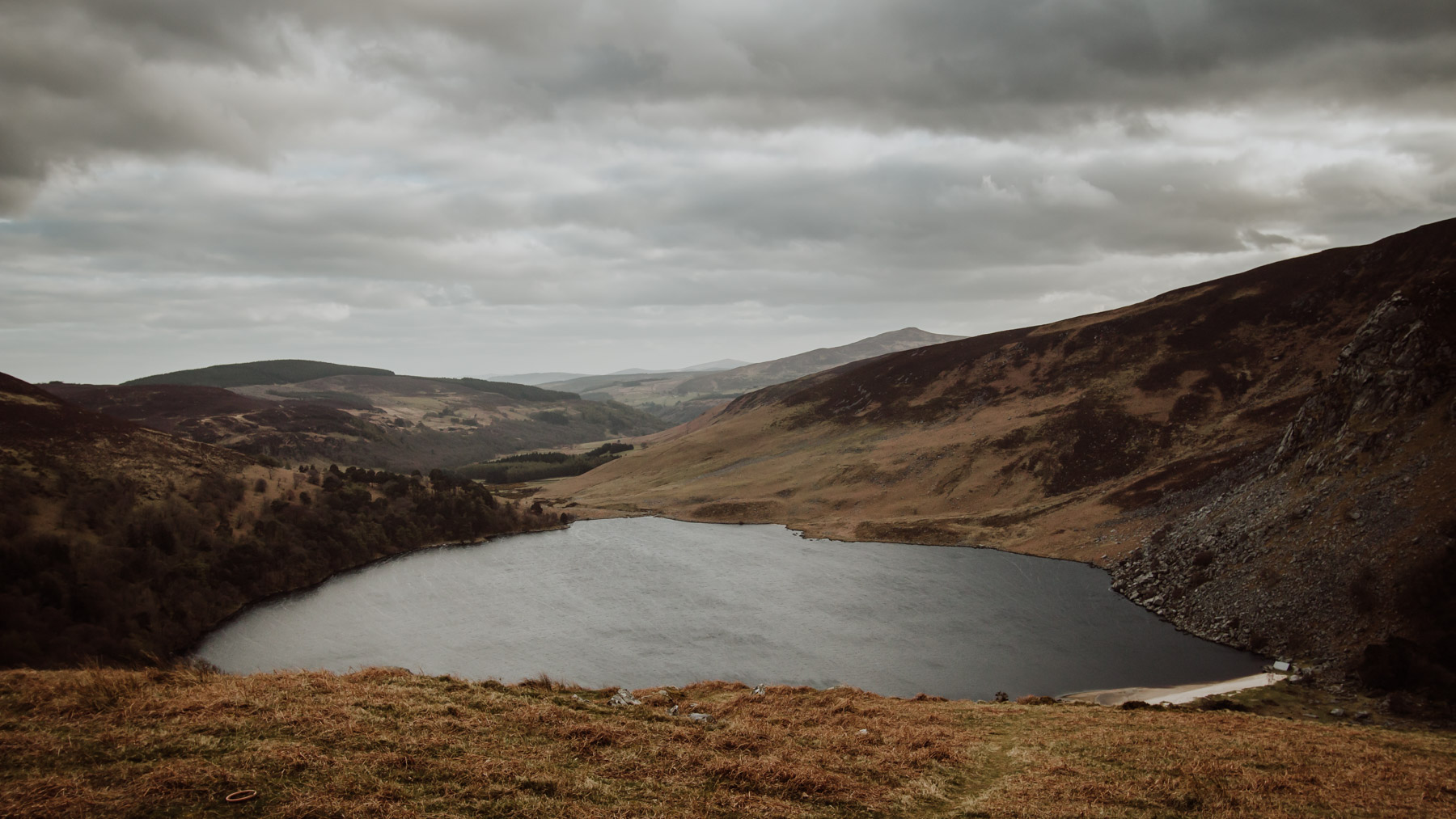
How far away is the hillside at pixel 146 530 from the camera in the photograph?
6519 centimetres

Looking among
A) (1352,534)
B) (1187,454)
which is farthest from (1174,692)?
(1187,454)

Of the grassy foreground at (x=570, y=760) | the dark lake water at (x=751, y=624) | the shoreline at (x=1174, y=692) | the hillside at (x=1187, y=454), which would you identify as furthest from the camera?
the dark lake water at (x=751, y=624)

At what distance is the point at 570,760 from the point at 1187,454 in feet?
324

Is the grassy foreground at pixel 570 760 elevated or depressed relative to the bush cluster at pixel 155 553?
elevated

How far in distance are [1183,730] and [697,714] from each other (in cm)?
1869

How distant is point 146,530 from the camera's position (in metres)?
79.2

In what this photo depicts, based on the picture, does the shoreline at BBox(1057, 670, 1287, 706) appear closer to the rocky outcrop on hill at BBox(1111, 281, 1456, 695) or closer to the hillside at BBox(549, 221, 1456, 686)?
the rocky outcrop on hill at BBox(1111, 281, 1456, 695)

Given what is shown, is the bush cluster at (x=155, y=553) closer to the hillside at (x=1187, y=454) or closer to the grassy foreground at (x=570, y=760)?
the grassy foreground at (x=570, y=760)

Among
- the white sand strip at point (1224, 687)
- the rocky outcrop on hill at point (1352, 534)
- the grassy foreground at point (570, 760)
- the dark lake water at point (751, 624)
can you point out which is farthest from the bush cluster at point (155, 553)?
the rocky outcrop on hill at point (1352, 534)

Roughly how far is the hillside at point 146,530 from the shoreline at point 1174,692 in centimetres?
7879

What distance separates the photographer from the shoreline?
41.9 meters

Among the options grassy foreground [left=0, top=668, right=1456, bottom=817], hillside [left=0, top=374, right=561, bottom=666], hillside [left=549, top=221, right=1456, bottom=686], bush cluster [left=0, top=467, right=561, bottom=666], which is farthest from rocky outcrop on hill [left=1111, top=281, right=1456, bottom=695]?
hillside [left=0, top=374, right=561, bottom=666]

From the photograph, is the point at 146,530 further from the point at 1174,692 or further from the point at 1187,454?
the point at 1187,454

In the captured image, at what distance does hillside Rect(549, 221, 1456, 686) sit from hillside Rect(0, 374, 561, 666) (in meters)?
51.0
